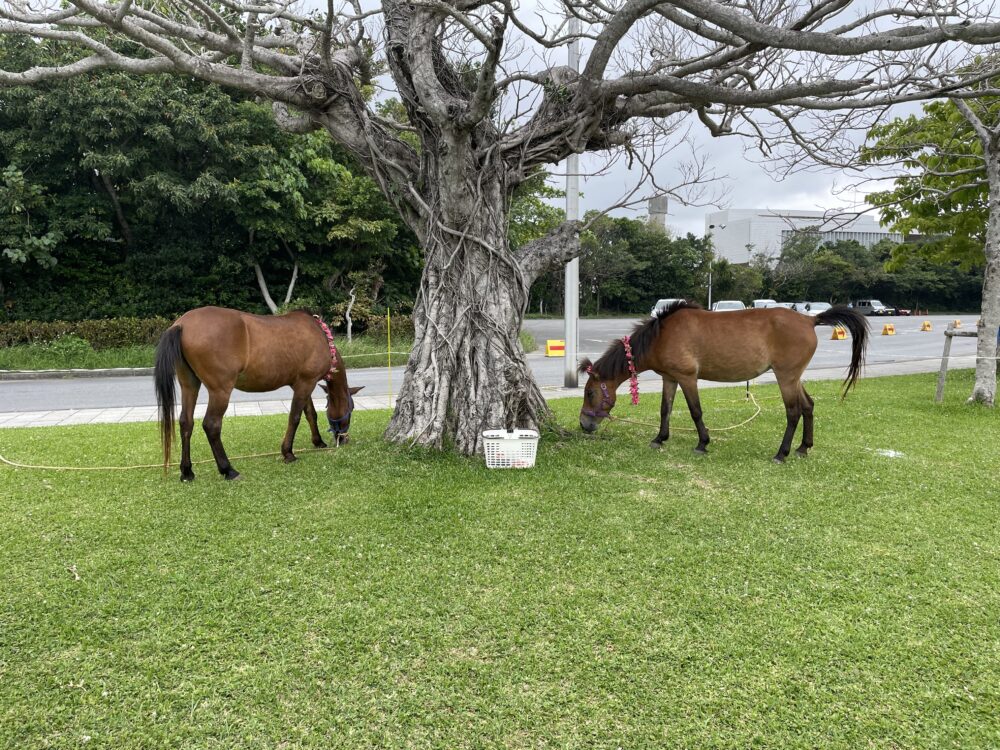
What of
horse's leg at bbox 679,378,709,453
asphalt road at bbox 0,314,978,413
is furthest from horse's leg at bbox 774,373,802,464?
asphalt road at bbox 0,314,978,413

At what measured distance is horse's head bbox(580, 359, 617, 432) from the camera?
6.35 meters

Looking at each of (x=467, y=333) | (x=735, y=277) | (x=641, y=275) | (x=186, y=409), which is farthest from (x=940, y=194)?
(x=735, y=277)

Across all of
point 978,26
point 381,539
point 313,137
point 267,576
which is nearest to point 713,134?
point 978,26

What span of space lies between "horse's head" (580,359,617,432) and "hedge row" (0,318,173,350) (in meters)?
14.1

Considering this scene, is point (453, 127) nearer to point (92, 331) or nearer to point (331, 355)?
point (331, 355)

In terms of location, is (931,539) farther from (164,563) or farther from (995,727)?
(164,563)

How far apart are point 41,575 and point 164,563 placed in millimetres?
641

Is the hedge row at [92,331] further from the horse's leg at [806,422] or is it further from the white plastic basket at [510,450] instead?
the horse's leg at [806,422]

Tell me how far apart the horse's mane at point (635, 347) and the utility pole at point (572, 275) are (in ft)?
8.87

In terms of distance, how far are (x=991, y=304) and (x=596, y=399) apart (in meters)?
6.69

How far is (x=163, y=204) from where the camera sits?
57.3 ft

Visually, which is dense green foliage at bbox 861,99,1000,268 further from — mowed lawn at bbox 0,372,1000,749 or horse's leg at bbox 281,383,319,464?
horse's leg at bbox 281,383,319,464

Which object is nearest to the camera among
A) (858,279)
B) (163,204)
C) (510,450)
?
(510,450)

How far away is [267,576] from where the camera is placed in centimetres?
333
